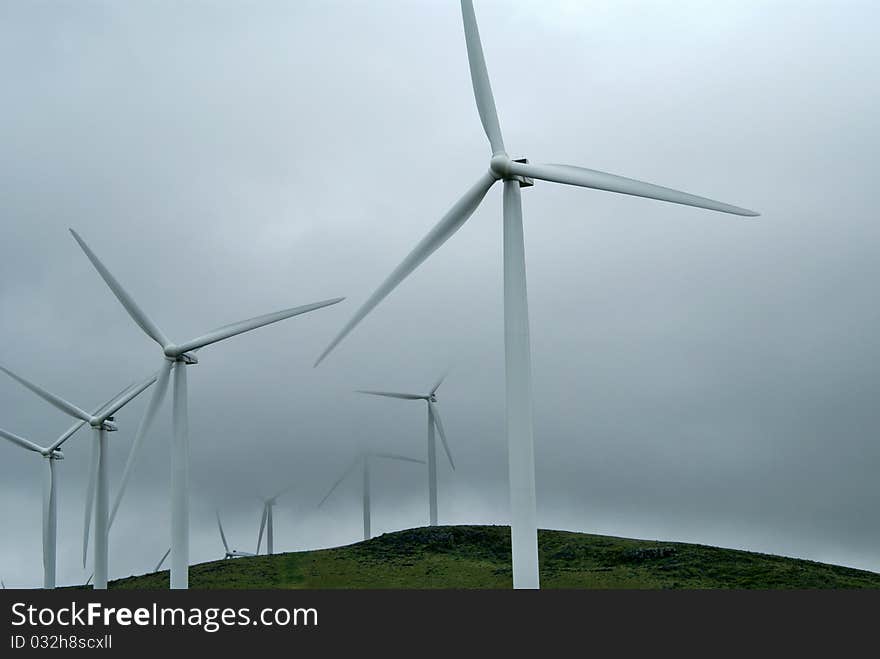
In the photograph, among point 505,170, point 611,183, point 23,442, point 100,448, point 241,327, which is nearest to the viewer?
point 611,183

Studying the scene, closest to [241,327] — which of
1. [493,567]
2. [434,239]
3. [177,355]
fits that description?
[177,355]

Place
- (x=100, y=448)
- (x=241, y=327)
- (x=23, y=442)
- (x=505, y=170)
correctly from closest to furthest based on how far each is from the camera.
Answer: (x=505, y=170), (x=241, y=327), (x=100, y=448), (x=23, y=442)

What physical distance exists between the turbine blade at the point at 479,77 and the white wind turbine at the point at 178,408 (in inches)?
652

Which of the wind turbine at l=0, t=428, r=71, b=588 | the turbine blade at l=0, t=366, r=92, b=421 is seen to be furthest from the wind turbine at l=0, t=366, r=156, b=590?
the wind turbine at l=0, t=428, r=71, b=588

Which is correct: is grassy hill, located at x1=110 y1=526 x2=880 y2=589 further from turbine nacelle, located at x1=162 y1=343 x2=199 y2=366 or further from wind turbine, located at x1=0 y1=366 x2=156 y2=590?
turbine nacelle, located at x1=162 y1=343 x2=199 y2=366

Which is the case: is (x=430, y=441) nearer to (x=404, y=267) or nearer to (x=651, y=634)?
(x=404, y=267)

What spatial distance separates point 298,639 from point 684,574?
8927 cm

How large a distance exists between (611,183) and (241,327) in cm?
2664

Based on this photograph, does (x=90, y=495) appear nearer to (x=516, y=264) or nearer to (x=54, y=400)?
(x=54, y=400)

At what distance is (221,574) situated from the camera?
121812mm

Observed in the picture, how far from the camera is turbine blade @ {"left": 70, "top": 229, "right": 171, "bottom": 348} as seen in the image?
63438 mm

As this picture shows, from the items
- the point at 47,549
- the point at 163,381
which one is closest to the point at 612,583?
the point at 47,549

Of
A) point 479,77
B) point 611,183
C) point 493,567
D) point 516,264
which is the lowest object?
point 493,567

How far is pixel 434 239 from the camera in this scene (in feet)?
155
